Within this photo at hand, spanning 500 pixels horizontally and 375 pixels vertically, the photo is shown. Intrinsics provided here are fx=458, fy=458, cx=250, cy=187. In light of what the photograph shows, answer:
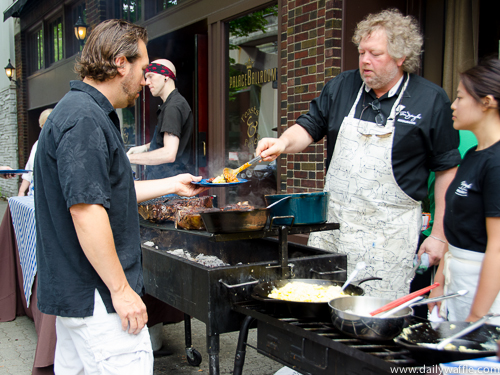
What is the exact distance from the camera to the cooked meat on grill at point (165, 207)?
3453 millimetres

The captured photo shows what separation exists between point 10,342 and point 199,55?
4.63 metres

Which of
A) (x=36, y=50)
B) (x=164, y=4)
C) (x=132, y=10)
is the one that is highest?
(x=36, y=50)

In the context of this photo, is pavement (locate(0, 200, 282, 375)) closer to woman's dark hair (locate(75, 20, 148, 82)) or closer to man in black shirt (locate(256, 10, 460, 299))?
man in black shirt (locate(256, 10, 460, 299))

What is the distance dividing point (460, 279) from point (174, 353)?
263 centimetres

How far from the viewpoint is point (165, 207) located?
346 centimetres

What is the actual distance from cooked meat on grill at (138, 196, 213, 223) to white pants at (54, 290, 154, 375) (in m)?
1.53

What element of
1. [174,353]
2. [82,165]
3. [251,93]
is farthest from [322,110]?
[251,93]

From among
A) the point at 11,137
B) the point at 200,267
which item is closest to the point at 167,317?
the point at 200,267

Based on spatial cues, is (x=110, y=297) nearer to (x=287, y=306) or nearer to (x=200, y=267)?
(x=200, y=267)

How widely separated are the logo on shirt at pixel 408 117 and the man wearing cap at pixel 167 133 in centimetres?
213

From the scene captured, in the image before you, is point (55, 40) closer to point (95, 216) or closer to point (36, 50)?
point (36, 50)

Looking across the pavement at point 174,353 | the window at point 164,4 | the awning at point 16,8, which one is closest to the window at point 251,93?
the window at point 164,4

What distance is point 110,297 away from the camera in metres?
1.88

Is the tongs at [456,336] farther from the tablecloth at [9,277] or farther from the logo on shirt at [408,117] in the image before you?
the tablecloth at [9,277]
